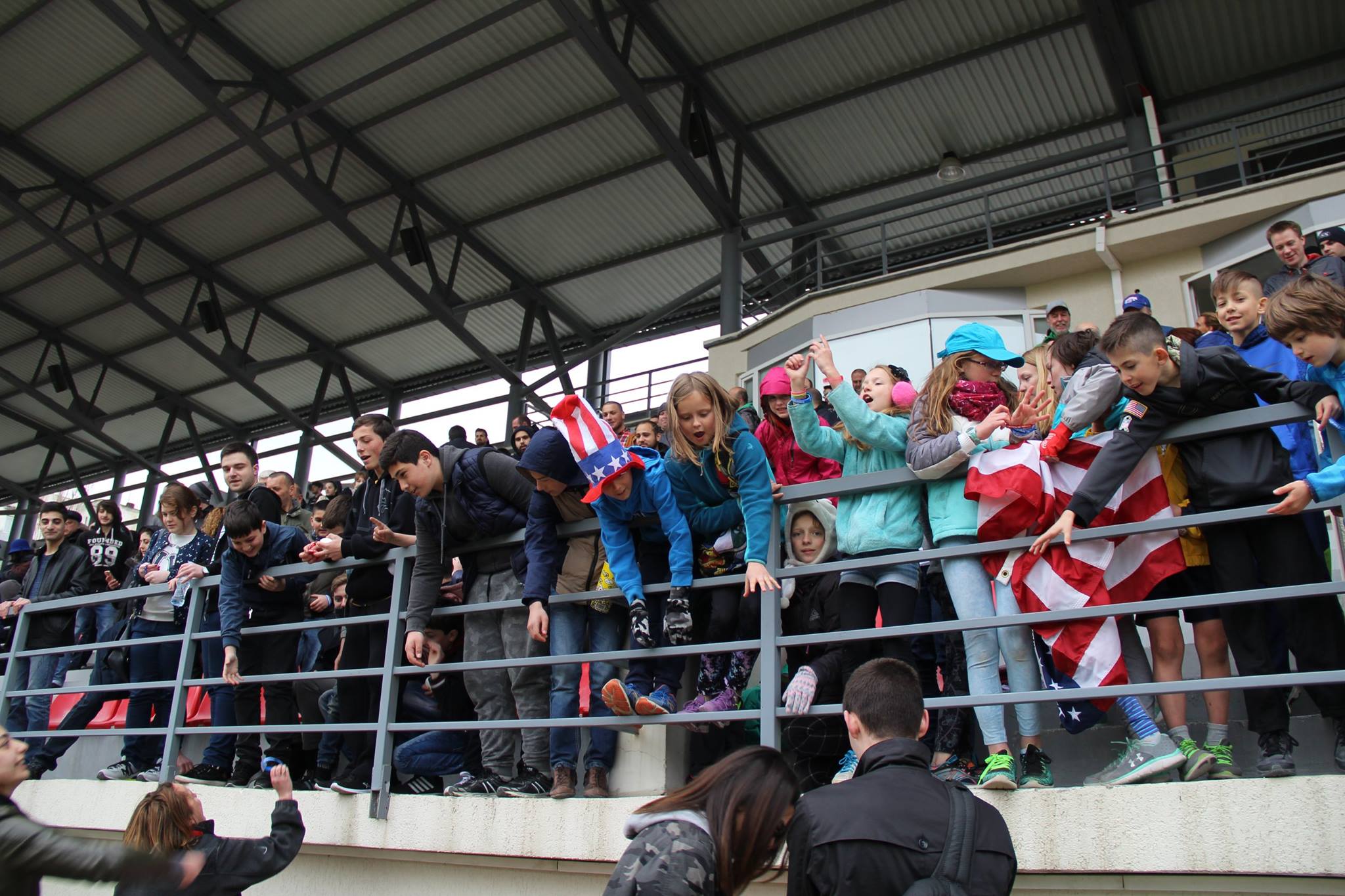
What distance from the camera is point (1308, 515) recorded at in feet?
10.9

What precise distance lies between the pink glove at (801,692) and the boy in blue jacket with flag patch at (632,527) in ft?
1.57

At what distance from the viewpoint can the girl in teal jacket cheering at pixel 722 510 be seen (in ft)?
13.0

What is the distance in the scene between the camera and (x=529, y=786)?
14.6 ft

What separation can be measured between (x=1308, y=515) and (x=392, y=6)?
12.8m

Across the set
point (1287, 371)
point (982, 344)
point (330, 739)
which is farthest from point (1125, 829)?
point (330, 739)

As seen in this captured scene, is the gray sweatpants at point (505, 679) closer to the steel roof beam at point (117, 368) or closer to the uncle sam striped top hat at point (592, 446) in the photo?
the uncle sam striped top hat at point (592, 446)

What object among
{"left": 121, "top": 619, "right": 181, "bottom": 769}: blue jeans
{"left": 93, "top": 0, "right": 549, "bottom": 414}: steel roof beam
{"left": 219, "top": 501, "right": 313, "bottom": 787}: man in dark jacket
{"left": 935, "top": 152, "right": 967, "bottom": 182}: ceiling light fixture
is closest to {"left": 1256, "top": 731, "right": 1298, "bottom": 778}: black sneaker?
{"left": 219, "top": 501, "right": 313, "bottom": 787}: man in dark jacket

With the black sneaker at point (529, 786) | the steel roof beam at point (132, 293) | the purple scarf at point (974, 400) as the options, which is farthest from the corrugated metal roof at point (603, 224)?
the black sneaker at point (529, 786)

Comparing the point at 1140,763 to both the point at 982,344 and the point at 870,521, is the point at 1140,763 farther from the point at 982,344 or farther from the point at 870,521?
the point at 982,344

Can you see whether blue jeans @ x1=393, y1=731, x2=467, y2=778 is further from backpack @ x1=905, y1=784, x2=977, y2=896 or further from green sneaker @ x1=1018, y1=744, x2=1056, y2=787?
backpack @ x1=905, y1=784, x2=977, y2=896

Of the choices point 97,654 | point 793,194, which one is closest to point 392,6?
point 793,194

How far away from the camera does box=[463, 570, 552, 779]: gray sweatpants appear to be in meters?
4.57

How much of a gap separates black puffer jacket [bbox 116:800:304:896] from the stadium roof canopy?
10.0 m

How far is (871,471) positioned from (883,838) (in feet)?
6.64
